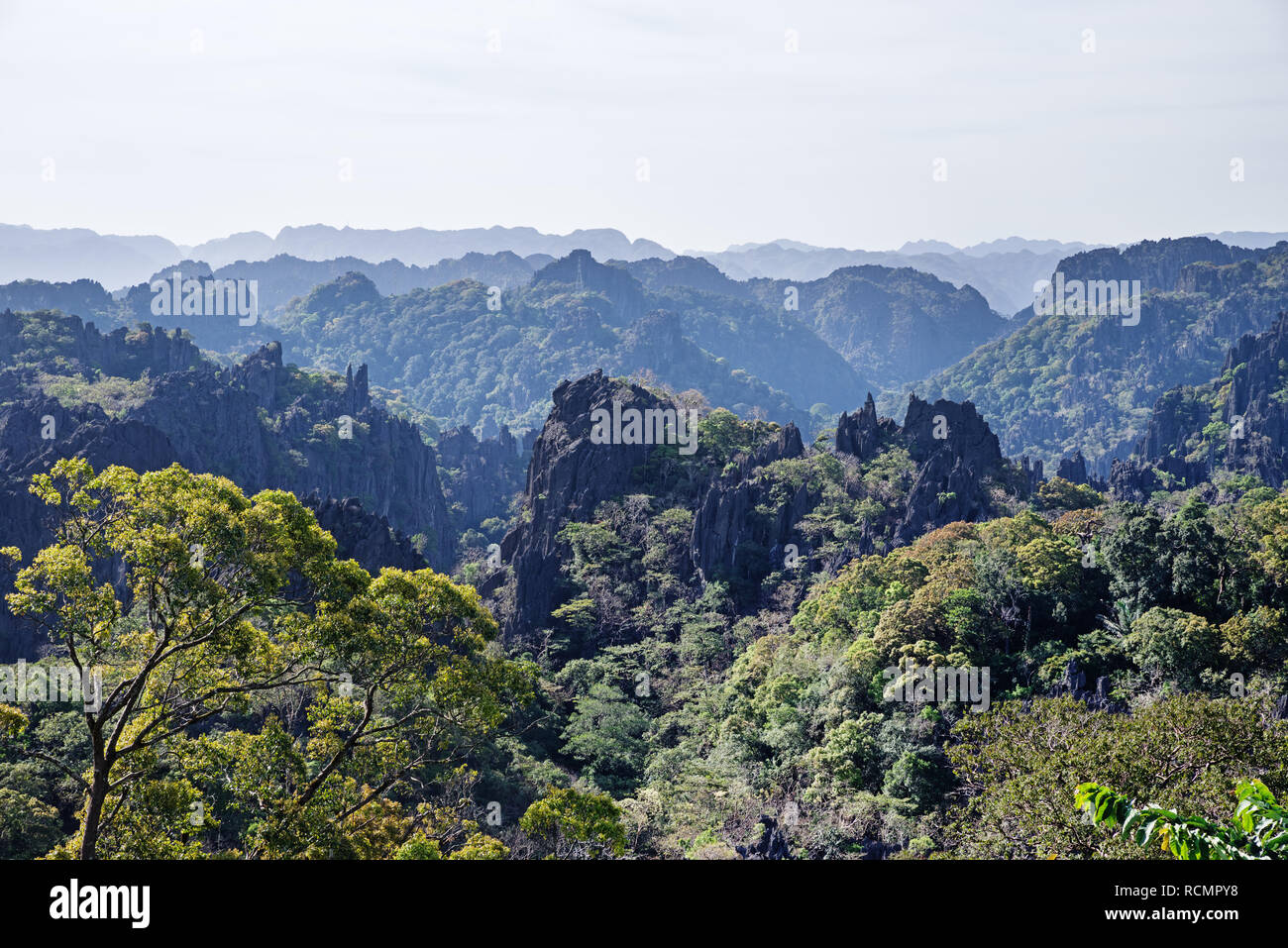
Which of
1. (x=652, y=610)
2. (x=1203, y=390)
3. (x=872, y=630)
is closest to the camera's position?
(x=872, y=630)

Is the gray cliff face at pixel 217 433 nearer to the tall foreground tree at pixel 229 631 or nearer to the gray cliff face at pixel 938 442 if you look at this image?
the gray cliff face at pixel 938 442

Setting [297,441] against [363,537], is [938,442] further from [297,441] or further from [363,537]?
[297,441]

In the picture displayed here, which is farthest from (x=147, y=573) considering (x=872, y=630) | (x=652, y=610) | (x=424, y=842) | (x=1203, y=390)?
(x=1203, y=390)

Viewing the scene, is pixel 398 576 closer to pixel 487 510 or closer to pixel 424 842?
pixel 424 842

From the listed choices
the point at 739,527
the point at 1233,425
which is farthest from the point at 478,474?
the point at 1233,425

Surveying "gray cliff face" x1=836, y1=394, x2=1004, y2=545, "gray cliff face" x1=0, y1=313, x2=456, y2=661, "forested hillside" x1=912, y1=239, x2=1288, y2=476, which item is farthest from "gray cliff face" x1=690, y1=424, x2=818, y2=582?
"forested hillside" x1=912, y1=239, x2=1288, y2=476

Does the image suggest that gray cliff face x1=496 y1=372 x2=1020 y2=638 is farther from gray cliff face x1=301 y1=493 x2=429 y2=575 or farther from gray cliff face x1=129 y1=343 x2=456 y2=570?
gray cliff face x1=129 y1=343 x2=456 y2=570
